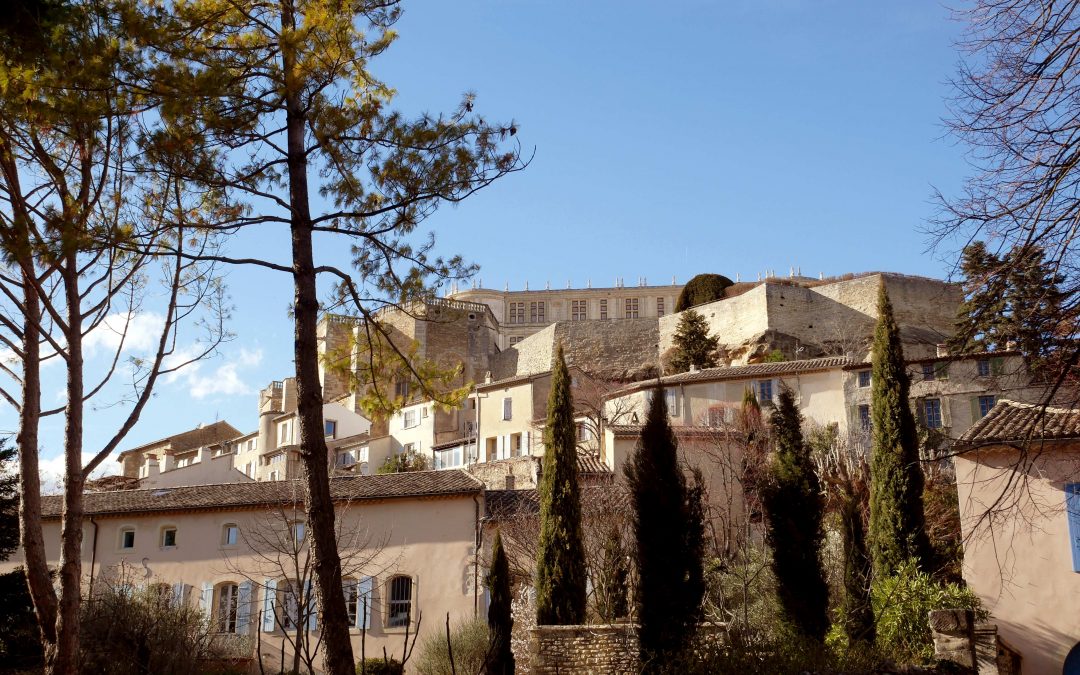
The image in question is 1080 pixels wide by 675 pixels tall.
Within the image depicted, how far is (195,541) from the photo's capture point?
2709cm

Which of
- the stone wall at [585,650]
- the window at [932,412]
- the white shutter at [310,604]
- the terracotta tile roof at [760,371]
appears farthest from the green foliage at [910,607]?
the terracotta tile roof at [760,371]

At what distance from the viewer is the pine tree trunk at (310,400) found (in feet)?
28.6

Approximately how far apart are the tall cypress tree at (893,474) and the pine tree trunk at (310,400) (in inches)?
488

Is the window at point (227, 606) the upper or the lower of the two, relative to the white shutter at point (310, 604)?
lower

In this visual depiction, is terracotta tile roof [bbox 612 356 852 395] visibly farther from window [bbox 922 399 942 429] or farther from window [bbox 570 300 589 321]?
window [bbox 570 300 589 321]

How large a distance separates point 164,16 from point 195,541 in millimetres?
19908

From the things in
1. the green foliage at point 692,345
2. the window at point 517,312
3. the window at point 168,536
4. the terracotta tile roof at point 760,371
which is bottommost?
the window at point 168,536

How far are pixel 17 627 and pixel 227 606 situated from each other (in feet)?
28.1

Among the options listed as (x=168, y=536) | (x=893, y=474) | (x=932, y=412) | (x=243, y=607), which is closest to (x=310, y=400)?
(x=893, y=474)

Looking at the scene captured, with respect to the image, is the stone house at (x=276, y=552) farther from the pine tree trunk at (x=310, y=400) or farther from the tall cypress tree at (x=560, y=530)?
the pine tree trunk at (x=310, y=400)

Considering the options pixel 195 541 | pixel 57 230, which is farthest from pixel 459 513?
pixel 57 230

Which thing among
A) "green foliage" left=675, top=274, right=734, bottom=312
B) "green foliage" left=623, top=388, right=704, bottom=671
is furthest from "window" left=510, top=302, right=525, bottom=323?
"green foliage" left=623, top=388, right=704, bottom=671

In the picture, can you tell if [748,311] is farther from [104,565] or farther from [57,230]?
[57,230]

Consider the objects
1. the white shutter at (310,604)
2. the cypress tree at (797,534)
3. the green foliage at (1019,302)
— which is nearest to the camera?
the green foliage at (1019,302)
